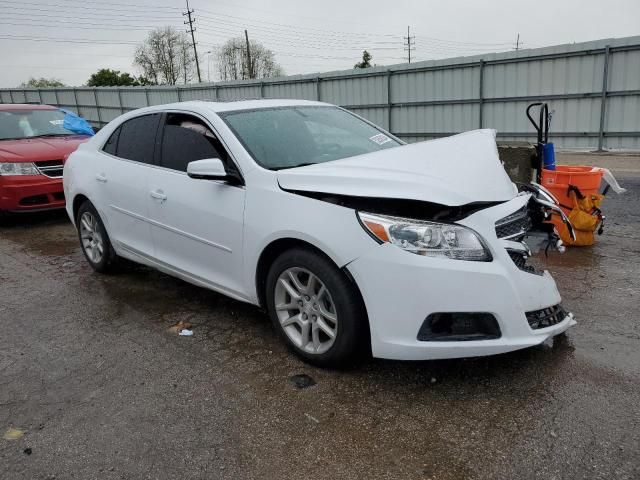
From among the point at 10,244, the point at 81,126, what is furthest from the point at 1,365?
the point at 81,126

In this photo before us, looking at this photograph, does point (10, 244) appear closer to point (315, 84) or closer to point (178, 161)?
point (178, 161)

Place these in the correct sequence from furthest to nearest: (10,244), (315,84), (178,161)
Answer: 1. (315,84)
2. (10,244)
3. (178,161)

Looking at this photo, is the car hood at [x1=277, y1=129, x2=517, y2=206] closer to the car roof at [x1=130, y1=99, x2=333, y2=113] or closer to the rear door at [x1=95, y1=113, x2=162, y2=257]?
the car roof at [x1=130, y1=99, x2=333, y2=113]

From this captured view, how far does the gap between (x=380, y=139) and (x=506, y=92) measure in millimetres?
12435

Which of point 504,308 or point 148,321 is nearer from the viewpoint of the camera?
point 504,308

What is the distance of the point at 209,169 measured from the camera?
353 cm

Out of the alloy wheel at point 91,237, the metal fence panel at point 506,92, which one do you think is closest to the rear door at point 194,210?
the alloy wheel at point 91,237

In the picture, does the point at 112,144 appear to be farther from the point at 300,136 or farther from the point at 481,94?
the point at 481,94

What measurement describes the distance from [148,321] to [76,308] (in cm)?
77

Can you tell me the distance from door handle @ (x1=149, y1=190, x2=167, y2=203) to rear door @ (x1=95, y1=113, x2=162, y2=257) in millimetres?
113

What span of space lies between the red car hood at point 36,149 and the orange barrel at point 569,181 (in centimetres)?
655

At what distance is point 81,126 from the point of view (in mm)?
9320

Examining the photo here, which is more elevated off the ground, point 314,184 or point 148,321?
point 314,184

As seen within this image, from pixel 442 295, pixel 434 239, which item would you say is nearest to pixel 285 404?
pixel 442 295
